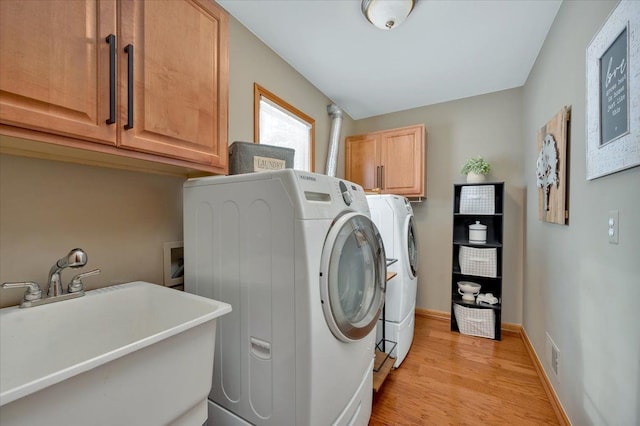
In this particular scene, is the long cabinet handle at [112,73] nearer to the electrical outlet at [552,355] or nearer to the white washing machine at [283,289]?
the white washing machine at [283,289]

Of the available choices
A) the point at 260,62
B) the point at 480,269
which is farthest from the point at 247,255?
the point at 480,269

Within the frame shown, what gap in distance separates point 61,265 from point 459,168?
3302 millimetres

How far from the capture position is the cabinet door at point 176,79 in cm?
91

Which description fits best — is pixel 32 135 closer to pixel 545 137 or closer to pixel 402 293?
pixel 402 293

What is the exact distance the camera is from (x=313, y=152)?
267cm

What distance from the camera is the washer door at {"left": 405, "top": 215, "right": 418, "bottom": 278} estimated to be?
2.21 meters

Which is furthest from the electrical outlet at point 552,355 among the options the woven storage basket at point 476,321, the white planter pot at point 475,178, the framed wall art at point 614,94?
the white planter pot at point 475,178

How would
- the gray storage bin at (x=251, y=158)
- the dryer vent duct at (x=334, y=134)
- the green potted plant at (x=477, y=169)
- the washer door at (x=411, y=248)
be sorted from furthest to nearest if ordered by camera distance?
the dryer vent duct at (x=334, y=134) < the green potted plant at (x=477, y=169) < the washer door at (x=411, y=248) < the gray storage bin at (x=251, y=158)

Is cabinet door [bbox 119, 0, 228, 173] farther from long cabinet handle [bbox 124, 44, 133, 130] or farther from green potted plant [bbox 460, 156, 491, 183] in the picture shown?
green potted plant [bbox 460, 156, 491, 183]

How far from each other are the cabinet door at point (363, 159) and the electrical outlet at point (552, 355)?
1.99m

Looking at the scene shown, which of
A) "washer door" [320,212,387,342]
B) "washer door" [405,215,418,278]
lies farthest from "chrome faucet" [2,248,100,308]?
"washer door" [405,215,418,278]

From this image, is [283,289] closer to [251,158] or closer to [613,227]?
[251,158]

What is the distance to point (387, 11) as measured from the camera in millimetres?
1585

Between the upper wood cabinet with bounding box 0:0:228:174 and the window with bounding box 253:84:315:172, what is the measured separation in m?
0.74
